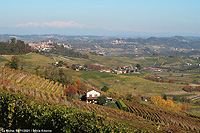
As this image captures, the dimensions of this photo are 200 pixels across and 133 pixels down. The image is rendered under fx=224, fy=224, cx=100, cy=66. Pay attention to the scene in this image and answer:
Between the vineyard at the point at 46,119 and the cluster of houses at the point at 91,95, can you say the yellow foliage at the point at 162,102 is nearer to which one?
the cluster of houses at the point at 91,95

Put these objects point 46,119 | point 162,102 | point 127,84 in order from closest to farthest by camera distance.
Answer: point 46,119
point 162,102
point 127,84

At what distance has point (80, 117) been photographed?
12141 millimetres

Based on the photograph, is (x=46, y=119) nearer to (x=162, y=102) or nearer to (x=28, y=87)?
(x=28, y=87)

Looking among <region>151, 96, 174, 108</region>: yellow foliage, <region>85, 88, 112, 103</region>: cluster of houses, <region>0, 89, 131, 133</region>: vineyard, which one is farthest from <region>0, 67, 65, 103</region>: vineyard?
<region>151, 96, 174, 108</region>: yellow foliage

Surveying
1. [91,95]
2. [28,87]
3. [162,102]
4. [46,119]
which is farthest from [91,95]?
[46,119]

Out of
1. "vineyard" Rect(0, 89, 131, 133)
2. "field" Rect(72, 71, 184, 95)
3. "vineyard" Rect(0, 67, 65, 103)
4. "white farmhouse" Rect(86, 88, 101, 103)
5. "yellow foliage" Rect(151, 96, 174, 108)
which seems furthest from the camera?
"field" Rect(72, 71, 184, 95)

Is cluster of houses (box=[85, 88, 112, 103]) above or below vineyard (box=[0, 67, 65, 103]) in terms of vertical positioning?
below

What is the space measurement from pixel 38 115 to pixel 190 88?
66.9m

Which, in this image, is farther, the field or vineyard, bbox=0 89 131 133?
the field

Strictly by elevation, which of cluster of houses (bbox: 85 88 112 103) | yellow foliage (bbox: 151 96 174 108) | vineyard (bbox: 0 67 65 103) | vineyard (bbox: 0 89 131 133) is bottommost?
yellow foliage (bbox: 151 96 174 108)

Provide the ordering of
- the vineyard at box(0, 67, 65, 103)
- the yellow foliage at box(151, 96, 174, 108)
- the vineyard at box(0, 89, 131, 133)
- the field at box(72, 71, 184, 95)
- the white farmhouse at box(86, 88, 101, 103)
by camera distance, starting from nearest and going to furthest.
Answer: the vineyard at box(0, 89, 131, 133)
the vineyard at box(0, 67, 65, 103)
the white farmhouse at box(86, 88, 101, 103)
the yellow foliage at box(151, 96, 174, 108)
the field at box(72, 71, 184, 95)

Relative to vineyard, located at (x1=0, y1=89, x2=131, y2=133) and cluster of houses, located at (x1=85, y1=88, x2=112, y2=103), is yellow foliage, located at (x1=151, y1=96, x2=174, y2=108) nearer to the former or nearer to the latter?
cluster of houses, located at (x1=85, y1=88, x2=112, y2=103)

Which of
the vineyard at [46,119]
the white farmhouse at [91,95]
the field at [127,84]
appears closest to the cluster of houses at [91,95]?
the white farmhouse at [91,95]

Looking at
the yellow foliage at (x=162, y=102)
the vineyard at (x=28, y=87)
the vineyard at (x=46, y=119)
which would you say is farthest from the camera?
→ the yellow foliage at (x=162, y=102)
